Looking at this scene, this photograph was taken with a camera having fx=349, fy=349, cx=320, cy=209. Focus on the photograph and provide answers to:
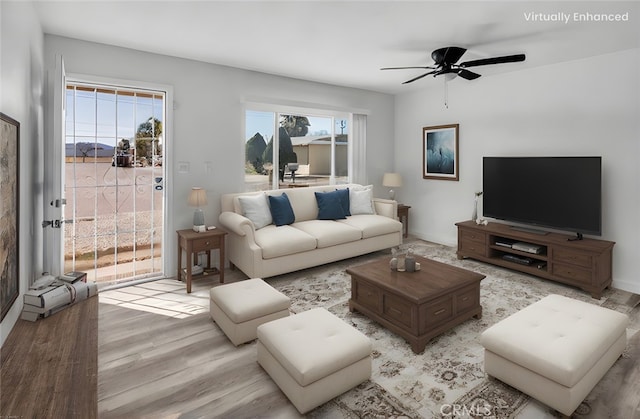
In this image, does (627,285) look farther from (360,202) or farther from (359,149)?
(359,149)

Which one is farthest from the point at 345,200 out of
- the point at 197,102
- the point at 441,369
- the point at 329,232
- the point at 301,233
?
the point at 441,369

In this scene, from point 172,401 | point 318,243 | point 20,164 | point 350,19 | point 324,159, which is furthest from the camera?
point 324,159

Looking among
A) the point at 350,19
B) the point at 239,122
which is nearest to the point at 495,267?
the point at 350,19

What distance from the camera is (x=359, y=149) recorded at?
19.9 feet

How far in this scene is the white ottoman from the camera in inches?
103

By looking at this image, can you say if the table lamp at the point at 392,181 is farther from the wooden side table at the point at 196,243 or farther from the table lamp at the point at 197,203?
the table lamp at the point at 197,203

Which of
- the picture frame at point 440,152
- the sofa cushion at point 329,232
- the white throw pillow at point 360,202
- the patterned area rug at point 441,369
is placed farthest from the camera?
the picture frame at point 440,152

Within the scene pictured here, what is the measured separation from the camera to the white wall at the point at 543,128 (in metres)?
3.75

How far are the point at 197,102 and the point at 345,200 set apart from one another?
2428mm

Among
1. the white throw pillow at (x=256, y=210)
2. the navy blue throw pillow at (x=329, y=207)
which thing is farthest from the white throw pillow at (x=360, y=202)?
the white throw pillow at (x=256, y=210)

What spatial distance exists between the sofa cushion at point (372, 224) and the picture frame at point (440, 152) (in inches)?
50.8

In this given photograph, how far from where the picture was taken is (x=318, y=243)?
4.27 metres

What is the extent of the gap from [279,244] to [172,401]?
2.10 m

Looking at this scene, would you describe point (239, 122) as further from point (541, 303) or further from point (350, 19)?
point (541, 303)
